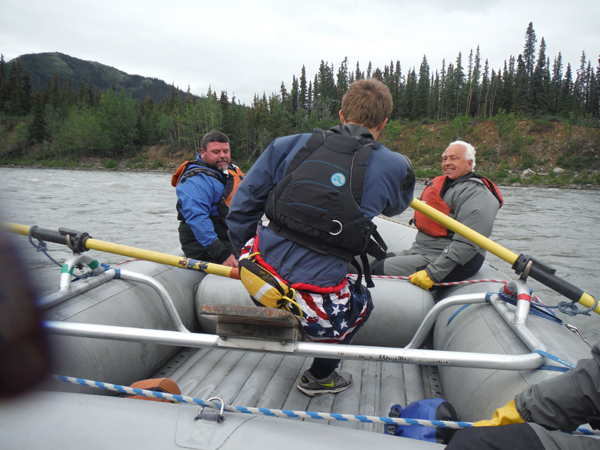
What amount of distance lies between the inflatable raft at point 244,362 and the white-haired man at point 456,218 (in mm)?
170

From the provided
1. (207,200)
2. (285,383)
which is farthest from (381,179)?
(207,200)

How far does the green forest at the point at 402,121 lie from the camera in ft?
146

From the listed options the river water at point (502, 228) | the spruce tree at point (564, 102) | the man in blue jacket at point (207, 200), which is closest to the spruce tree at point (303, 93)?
the spruce tree at point (564, 102)

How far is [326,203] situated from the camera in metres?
1.56

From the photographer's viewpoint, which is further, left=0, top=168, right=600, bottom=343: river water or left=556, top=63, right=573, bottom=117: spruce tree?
left=556, top=63, right=573, bottom=117: spruce tree

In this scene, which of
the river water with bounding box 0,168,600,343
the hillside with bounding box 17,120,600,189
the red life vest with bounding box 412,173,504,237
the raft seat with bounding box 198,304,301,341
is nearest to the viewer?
the raft seat with bounding box 198,304,301,341

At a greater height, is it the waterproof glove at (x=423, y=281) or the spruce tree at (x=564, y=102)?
the spruce tree at (x=564, y=102)

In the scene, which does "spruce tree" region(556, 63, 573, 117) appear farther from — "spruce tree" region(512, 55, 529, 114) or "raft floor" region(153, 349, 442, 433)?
"raft floor" region(153, 349, 442, 433)

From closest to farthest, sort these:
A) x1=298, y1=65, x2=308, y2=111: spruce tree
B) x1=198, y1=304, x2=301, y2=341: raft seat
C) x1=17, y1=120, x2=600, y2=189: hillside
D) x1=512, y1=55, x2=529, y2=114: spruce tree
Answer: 1. x1=198, y1=304, x2=301, y2=341: raft seat
2. x1=17, y1=120, x2=600, y2=189: hillside
3. x1=512, y1=55, x2=529, y2=114: spruce tree
4. x1=298, y1=65, x2=308, y2=111: spruce tree

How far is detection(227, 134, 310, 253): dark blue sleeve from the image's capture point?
1734mm

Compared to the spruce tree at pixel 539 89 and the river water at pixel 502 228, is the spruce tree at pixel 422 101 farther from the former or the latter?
the river water at pixel 502 228

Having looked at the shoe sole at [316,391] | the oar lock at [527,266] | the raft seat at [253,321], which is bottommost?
the shoe sole at [316,391]

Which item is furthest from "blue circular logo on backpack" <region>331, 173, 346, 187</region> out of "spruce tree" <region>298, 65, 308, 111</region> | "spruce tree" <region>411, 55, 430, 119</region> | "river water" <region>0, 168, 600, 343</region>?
"spruce tree" <region>298, 65, 308, 111</region>

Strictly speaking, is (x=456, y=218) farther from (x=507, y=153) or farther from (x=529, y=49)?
(x=529, y=49)
